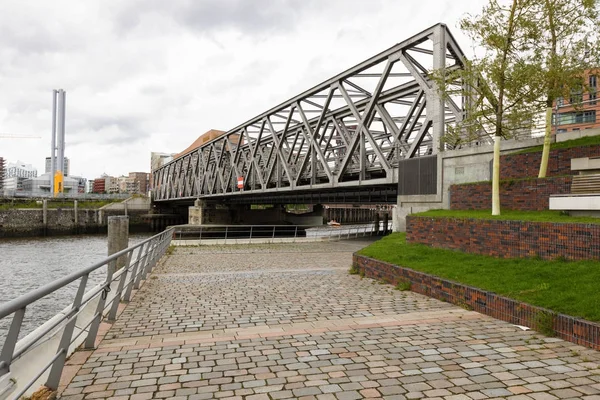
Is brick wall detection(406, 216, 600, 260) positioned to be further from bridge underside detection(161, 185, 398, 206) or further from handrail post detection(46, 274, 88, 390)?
bridge underside detection(161, 185, 398, 206)

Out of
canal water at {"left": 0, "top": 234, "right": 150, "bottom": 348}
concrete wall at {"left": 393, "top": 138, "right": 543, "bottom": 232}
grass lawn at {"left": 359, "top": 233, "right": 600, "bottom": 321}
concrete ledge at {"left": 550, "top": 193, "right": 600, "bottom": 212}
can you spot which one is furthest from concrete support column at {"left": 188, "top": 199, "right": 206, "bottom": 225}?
concrete ledge at {"left": 550, "top": 193, "right": 600, "bottom": 212}

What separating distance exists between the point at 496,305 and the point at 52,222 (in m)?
69.7

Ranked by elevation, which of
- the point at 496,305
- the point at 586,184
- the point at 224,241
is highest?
the point at 586,184

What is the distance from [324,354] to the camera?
5.50m

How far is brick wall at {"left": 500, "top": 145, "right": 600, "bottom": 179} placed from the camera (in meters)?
12.7

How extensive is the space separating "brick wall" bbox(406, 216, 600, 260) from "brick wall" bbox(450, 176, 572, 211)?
2.76 metres

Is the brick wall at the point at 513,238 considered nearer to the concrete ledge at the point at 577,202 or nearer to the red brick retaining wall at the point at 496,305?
the concrete ledge at the point at 577,202

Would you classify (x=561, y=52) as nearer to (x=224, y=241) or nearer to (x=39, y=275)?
(x=224, y=241)

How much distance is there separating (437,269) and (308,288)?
3.32m

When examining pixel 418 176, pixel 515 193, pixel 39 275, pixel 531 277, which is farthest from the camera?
pixel 39 275

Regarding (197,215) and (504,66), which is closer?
(504,66)

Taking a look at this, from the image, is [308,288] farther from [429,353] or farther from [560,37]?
[560,37]

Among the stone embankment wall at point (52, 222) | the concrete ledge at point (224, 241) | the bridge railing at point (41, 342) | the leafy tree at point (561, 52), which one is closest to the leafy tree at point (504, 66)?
the leafy tree at point (561, 52)

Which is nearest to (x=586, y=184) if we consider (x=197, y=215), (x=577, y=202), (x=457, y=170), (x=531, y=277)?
(x=577, y=202)
